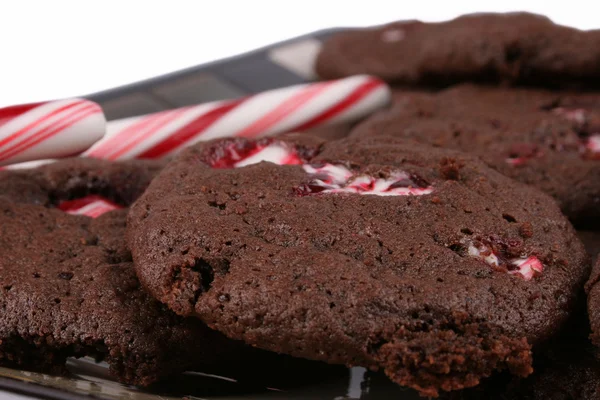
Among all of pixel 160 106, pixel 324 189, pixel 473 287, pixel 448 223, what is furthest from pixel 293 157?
pixel 160 106

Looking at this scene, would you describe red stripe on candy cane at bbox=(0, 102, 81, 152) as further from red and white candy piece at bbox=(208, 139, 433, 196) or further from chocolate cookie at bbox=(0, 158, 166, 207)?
red and white candy piece at bbox=(208, 139, 433, 196)

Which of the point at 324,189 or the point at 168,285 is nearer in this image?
the point at 168,285

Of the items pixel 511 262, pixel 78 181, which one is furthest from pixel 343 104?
pixel 511 262

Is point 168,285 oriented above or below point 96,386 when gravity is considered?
above

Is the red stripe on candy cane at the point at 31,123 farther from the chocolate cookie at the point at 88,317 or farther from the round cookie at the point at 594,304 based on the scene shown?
the round cookie at the point at 594,304

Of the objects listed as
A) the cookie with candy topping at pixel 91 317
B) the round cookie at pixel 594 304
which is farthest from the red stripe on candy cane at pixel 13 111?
the round cookie at pixel 594 304

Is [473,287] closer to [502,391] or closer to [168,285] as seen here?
[502,391]

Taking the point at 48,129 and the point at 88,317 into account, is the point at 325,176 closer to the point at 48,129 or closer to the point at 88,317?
the point at 88,317
